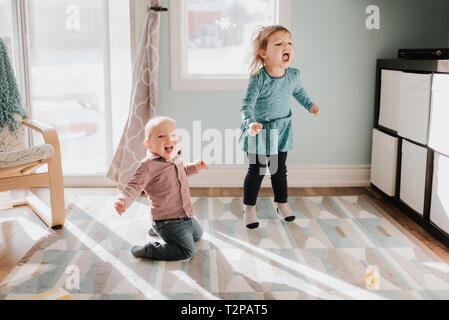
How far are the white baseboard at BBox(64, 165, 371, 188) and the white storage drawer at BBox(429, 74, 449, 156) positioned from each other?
1.00 m

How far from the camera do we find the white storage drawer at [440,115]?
2242 millimetres

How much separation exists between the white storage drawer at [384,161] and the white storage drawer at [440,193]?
49 centimetres

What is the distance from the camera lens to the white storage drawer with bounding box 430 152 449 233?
7.38 ft

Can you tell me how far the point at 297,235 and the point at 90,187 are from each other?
5.01 ft

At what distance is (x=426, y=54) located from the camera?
2688mm

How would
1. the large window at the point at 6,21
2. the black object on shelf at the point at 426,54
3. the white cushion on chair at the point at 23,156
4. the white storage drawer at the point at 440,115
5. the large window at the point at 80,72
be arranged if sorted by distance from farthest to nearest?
the large window at the point at 80,72, the large window at the point at 6,21, the black object on shelf at the point at 426,54, the white cushion on chair at the point at 23,156, the white storage drawer at the point at 440,115

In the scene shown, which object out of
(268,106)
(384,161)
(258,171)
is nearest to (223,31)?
(268,106)

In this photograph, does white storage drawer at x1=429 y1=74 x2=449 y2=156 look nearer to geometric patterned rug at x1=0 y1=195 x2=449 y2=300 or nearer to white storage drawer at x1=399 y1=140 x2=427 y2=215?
white storage drawer at x1=399 y1=140 x2=427 y2=215

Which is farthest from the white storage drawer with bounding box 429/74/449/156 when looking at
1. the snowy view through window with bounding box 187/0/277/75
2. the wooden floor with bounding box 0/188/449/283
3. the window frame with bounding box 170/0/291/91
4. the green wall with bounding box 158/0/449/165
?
the snowy view through window with bounding box 187/0/277/75

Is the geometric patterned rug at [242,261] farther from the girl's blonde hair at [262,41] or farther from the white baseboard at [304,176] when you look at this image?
the girl's blonde hair at [262,41]

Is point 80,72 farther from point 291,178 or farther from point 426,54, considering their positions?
point 426,54

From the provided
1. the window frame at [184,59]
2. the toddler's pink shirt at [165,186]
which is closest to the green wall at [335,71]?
the window frame at [184,59]

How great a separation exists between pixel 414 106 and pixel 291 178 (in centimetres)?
103
